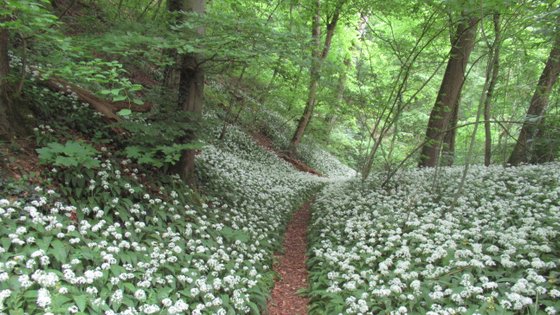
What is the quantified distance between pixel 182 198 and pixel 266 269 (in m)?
2.33

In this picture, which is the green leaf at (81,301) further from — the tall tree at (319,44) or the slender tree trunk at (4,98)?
the tall tree at (319,44)

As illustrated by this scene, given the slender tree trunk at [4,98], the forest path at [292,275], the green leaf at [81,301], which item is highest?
the slender tree trunk at [4,98]

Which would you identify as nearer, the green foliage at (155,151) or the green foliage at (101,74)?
the green foliage at (101,74)

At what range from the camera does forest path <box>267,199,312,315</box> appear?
6324 millimetres

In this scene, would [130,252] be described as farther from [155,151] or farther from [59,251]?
[155,151]

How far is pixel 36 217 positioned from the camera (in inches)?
193

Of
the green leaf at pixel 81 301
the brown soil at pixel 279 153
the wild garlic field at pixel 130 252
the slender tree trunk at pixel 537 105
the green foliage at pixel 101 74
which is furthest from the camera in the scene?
the brown soil at pixel 279 153

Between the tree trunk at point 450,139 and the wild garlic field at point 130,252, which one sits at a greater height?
the tree trunk at point 450,139

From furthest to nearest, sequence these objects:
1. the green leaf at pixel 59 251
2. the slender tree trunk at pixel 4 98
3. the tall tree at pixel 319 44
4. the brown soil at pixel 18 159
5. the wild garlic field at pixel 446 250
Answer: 1. the tall tree at pixel 319 44
2. the slender tree trunk at pixel 4 98
3. the brown soil at pixel 18 159
4. the wild garlic field at pixel 446 250
5. the green leaf at pixel 59 251

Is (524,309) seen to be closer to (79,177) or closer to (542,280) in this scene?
(542,280)

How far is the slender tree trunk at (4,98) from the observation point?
5914 millimetres

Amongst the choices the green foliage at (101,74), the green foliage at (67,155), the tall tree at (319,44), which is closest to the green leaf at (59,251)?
the green foliage at (67,155)

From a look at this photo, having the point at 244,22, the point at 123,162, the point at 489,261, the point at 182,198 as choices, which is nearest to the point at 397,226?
the point at 489,261

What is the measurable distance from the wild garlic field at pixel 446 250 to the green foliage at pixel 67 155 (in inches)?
177
